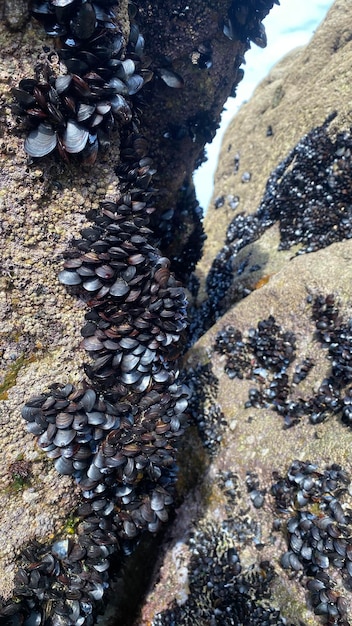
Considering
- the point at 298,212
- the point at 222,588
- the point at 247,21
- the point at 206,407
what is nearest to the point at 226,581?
the point at 222,588

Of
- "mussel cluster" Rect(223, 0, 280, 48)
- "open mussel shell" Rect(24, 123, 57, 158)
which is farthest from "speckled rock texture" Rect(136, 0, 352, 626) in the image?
"open mussel shell" Rect(24, 123, 57, 158)

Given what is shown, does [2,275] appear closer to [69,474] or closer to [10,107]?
[10,107]

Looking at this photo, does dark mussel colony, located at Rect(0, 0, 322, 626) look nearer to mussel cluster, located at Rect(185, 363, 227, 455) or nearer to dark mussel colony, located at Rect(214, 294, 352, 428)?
mussel cluster, located at Rect(185, 363, 227, 455)

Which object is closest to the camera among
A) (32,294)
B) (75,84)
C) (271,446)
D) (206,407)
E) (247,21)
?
(75,84)

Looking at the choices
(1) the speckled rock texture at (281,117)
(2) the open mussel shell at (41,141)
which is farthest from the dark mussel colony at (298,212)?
(2) the open mussel shell at (41,141)

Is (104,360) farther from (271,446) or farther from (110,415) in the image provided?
(271,446)

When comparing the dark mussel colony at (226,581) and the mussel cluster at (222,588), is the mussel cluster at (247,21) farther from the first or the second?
the mussel cluster at (222,588)
